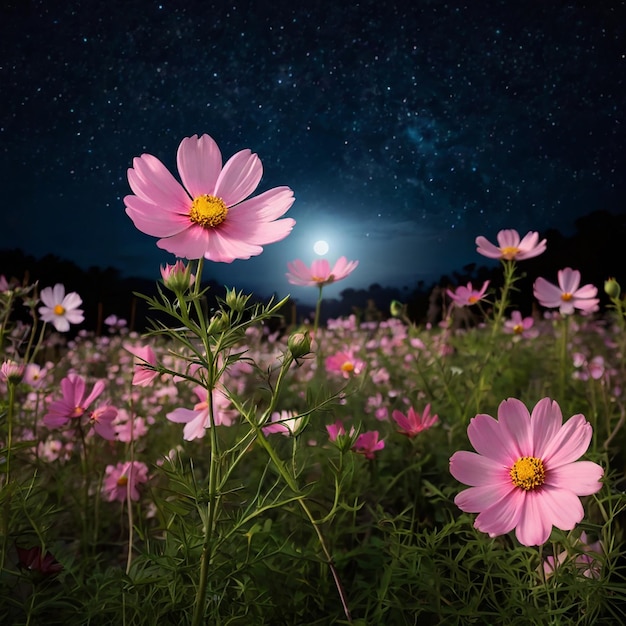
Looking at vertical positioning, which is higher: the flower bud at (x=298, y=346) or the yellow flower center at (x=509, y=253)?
the yellow flower center at (x=509, y=253)

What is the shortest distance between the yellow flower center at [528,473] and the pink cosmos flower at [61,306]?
3.60ft

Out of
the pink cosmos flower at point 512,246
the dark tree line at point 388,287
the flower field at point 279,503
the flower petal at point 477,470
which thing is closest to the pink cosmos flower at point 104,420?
the flower field at point 279,503

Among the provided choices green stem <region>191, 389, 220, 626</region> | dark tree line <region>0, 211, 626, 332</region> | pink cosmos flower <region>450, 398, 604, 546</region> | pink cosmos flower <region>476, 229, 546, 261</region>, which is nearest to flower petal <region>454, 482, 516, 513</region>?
pink cosmos flower <region>450, 398, 604, 546</region>

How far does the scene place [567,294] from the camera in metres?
1.40

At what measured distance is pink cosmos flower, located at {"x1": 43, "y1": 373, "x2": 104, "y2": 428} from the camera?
2.76 feet

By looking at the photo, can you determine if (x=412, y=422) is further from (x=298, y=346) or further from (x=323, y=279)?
(x=298, y=346)

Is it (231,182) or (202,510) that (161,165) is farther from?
(202,510)

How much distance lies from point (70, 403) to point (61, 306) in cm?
62

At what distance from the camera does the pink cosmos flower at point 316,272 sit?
1120 millimetres

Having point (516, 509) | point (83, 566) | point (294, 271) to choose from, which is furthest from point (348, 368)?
point (516, 509)

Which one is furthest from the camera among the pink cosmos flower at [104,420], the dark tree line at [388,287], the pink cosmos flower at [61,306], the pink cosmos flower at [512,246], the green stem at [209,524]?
the dark tree line at [388,287]

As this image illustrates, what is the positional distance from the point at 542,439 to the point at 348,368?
29.6 inches

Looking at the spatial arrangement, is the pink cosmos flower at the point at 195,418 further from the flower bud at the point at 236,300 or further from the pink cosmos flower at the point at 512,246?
the pink cosmos flower at the point at 512,246

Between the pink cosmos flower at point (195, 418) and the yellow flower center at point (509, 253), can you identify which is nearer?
the pink cosmos flower at point (195, 418)
